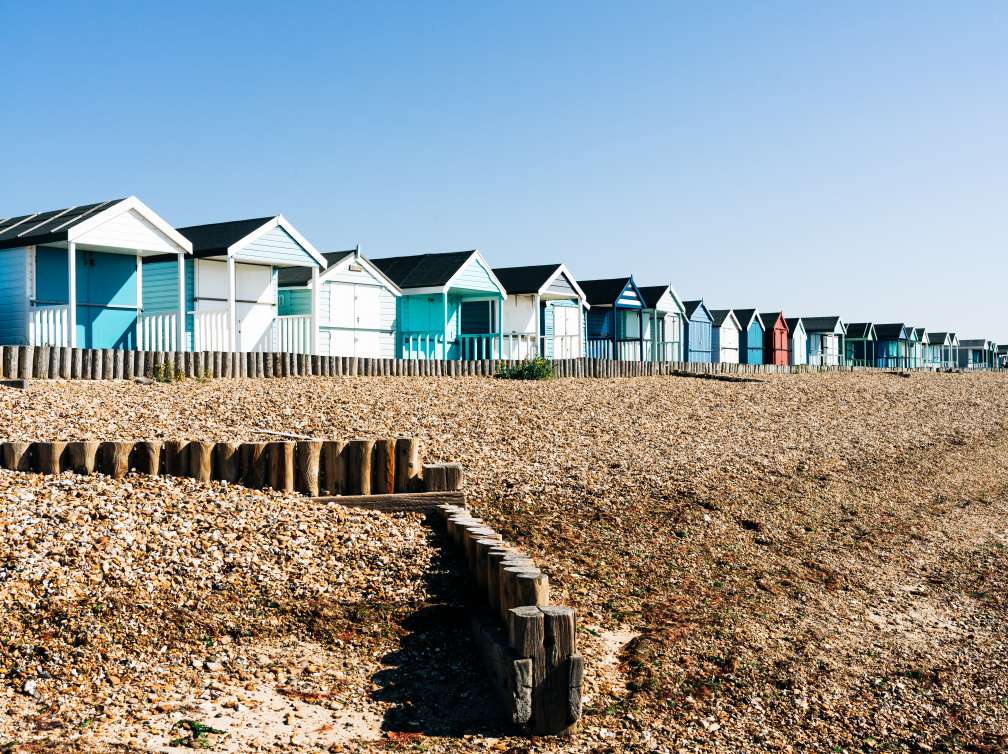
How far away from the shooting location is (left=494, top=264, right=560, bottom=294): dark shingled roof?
1341 inches

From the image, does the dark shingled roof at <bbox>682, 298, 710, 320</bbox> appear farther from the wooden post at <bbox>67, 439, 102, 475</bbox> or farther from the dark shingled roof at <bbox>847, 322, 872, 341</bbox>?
the wooden post at <bbox>67, 439, 102, 475</bbox>

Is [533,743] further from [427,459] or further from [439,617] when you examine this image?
[427,459]

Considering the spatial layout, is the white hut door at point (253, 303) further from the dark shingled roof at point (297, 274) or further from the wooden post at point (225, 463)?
the wooden post at point (225, 463)

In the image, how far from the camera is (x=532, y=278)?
3466 centimetres

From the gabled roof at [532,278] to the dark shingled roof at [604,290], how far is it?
261cm

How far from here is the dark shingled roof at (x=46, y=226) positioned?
19.4 m

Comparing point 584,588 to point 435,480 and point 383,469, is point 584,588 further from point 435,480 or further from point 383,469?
point 383,469

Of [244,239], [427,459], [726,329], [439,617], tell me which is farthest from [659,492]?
[726,329]


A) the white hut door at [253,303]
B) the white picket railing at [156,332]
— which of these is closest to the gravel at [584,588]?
the white picket railing at [156,332]

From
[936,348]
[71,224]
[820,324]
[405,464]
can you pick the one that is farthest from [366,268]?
[936,348]

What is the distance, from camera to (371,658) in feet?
20.8

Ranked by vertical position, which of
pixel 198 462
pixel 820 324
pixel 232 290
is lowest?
pixel 198 462

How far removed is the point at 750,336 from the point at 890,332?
76.3 feet

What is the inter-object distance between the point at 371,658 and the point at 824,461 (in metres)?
10.4
